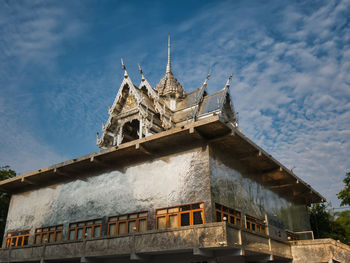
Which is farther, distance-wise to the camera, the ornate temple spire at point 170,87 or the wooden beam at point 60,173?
the ornate temple spire at point 170,87

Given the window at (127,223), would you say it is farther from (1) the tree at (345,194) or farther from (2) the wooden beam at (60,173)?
(1) the tree at (345,194)

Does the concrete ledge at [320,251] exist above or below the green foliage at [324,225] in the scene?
below

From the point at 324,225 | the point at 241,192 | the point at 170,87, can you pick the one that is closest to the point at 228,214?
the point at 241,192

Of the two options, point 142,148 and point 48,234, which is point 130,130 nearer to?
point 48,234

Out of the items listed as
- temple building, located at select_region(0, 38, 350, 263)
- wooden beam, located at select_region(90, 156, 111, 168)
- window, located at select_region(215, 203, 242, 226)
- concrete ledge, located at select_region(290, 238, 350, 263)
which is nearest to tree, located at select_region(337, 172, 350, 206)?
temple building, located at select_region(0, 38, 350, 263)

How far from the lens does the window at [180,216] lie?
16906mm

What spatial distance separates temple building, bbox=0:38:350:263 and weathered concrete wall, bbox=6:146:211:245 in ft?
0.19

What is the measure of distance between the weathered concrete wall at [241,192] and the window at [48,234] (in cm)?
1116

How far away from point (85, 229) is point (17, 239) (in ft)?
23.4

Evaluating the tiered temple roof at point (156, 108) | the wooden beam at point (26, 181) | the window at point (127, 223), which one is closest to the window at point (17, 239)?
the wooden beam at point (26, 181)

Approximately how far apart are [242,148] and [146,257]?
791 centimetres

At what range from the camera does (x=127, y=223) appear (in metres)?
19.2

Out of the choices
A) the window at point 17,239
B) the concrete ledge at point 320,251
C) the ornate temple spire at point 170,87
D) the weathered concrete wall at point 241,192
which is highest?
the ornate temple spire at point 170,87

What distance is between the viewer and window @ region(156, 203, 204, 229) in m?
16.9
